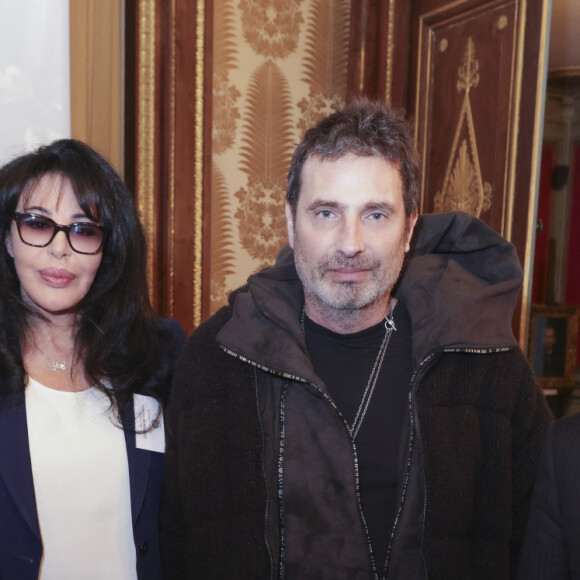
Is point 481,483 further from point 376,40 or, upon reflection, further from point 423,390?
point 376,40

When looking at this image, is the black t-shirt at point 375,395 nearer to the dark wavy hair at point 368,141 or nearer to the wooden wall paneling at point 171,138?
the dark wavy hair at point 368,141

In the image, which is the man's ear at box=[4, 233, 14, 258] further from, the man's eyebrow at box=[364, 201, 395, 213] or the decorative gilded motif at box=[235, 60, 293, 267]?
the decorative gilded motif at box=[235, 60, 293, 267]

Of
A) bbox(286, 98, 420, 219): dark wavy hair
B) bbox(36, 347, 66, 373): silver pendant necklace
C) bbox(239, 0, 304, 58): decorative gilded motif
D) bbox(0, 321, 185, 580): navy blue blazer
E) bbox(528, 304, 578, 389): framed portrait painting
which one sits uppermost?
bbox(239, 0, 304, 58): decorative gilded motif

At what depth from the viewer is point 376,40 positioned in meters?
3.55

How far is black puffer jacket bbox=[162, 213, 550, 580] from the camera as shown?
58.0 inches

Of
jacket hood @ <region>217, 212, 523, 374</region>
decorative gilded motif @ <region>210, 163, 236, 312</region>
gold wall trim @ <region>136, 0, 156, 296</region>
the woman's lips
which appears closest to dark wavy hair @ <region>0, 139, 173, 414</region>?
the woman's lips

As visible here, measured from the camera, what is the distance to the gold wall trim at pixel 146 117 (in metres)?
3.08

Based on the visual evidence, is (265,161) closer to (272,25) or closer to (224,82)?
(224,82)

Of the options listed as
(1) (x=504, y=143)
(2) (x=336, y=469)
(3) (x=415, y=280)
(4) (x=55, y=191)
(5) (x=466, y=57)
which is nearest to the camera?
(2) (x=336, y=469)

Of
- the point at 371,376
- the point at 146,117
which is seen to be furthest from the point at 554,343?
the point at 371,376

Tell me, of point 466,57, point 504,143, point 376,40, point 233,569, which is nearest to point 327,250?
point 233,569

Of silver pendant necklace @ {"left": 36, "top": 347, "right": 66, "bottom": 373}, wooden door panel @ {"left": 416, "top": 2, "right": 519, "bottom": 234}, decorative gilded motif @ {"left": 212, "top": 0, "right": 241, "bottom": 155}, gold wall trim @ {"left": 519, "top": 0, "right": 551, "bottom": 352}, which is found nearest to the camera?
silver pendant necklace @ {"left": 36, "top": 347, "right": 66, "bottom": 373}

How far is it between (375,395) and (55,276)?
82 cm

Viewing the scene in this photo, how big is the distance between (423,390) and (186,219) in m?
2.04
